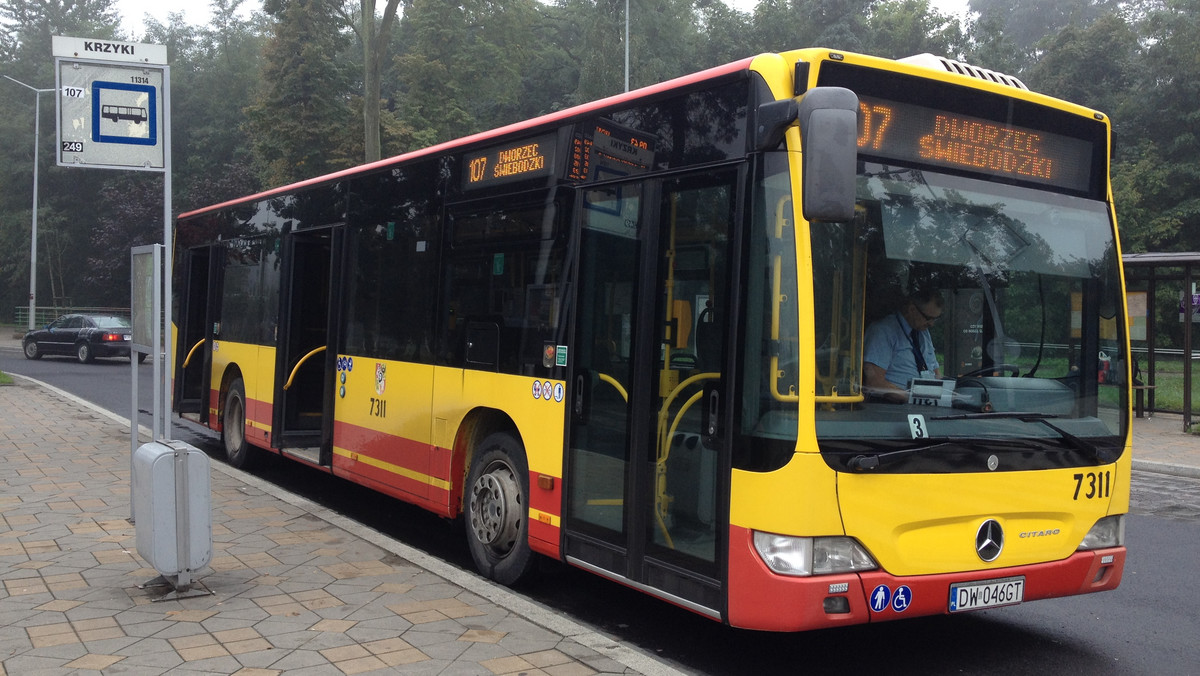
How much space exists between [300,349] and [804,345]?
7034 millimetres

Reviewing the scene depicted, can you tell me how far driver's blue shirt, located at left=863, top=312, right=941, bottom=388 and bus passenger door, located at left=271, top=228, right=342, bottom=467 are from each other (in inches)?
262

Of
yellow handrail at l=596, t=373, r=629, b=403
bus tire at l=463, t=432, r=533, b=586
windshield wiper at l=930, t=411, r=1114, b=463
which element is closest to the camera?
windshield wiper at l=930, t=411, r=1114, b=463

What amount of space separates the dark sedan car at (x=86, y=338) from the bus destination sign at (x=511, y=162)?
88.2 ft

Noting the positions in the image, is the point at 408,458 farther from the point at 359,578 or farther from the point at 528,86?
the point at 528,86

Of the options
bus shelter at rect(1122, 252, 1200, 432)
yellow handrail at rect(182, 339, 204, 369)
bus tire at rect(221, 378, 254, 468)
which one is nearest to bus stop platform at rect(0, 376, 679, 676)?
bus tire at rect(221, 378, 254, 468)

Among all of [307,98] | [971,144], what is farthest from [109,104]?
[307,98]

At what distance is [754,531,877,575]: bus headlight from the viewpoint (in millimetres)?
4637

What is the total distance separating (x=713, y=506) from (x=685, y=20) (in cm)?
6318

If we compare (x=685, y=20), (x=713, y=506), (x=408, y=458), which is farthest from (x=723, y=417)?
(x=685, y=20)

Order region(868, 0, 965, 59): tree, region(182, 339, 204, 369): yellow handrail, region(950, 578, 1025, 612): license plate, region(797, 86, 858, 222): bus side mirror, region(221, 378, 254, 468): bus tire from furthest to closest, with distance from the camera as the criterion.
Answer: region(868, 0, 965, 59): tree → region(182, 339, 204, 369): yellow handrail → region(221, 378, 254, 468): bus tire → region(950, 578, 1025, 612): license plate → region(797, 86, 858, 222): bus side mirror

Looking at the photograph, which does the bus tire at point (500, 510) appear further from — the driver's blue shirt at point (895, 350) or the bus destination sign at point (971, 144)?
the bus destination sign at point (971, 144)

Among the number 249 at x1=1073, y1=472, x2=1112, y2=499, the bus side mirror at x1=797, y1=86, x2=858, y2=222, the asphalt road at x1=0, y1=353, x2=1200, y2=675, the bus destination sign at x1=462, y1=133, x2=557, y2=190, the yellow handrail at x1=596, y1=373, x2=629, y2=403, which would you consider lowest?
the asphalt road at x1=0, y1=353, x2=1200, y2=675

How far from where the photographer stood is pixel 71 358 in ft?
114

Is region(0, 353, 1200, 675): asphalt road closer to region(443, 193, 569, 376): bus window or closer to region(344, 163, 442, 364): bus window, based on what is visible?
region(443, 193, 569, 376): bus window
